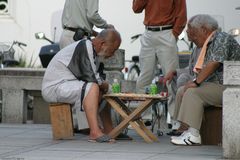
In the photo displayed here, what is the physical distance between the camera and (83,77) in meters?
12.3

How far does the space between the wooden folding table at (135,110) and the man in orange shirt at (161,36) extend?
1.26 m

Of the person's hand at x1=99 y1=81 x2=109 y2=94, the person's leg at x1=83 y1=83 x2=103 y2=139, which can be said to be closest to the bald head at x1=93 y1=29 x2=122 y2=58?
the person's hand at x1=99 y1=81 x2=109 y2=94

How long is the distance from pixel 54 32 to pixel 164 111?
5312mm

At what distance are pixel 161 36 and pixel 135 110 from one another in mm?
1665

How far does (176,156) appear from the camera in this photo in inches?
426

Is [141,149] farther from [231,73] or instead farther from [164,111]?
[164,111]

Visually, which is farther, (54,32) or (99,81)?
(54,32)

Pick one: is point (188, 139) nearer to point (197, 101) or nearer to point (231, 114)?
point (197, 101)

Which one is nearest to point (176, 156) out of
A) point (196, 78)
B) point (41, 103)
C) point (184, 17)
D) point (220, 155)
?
point (220, 155)

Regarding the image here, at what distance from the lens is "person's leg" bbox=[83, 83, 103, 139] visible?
12.1m

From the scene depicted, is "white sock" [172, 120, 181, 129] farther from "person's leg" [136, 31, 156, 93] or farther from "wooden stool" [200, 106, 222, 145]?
"wooden stool" [200, 106, 222, 145]

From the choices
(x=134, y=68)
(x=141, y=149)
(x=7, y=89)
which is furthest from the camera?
(x=134, y=68)

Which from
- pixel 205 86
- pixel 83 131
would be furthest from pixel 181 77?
pixel 83 131

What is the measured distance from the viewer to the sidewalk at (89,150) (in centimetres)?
1072
